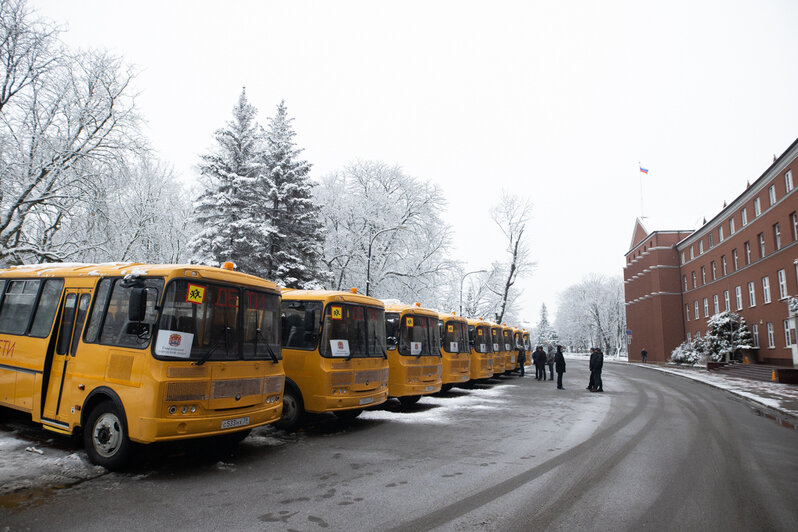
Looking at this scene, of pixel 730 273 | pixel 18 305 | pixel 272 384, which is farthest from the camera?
pixel 730 273

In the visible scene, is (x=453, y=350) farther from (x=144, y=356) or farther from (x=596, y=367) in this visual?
(x=144, y=356)

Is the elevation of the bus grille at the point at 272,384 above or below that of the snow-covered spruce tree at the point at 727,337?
below

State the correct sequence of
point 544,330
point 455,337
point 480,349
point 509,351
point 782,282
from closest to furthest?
point 455,337
point 480,349
point 509,351
point 782,282
point 544,330

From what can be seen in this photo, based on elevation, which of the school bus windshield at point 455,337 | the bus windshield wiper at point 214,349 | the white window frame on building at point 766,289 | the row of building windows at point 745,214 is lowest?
the bus windshield wiper at point 214,349

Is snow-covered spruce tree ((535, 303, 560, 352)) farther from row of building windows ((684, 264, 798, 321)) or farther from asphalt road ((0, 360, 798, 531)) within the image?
asphalt road ((0, 360, 798, 531))

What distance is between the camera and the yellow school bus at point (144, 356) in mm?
6012

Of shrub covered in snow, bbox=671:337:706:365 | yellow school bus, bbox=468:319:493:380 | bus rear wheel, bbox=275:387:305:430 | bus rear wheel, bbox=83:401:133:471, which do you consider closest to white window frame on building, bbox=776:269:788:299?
shrub covered in snow, bbox=671:337:706:365

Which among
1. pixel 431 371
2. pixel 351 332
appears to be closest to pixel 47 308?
pixel 351 332

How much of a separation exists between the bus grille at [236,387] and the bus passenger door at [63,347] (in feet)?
7.91

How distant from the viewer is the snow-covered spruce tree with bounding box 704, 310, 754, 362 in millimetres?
34459

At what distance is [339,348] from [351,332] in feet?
1.64

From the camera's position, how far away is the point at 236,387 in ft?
21.7

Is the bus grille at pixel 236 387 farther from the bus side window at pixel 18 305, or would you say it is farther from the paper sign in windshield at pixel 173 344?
the bus side window at pixel 18 305

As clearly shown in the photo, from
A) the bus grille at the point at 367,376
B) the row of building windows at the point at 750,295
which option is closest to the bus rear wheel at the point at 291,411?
the bus grille at the point at 367,376
